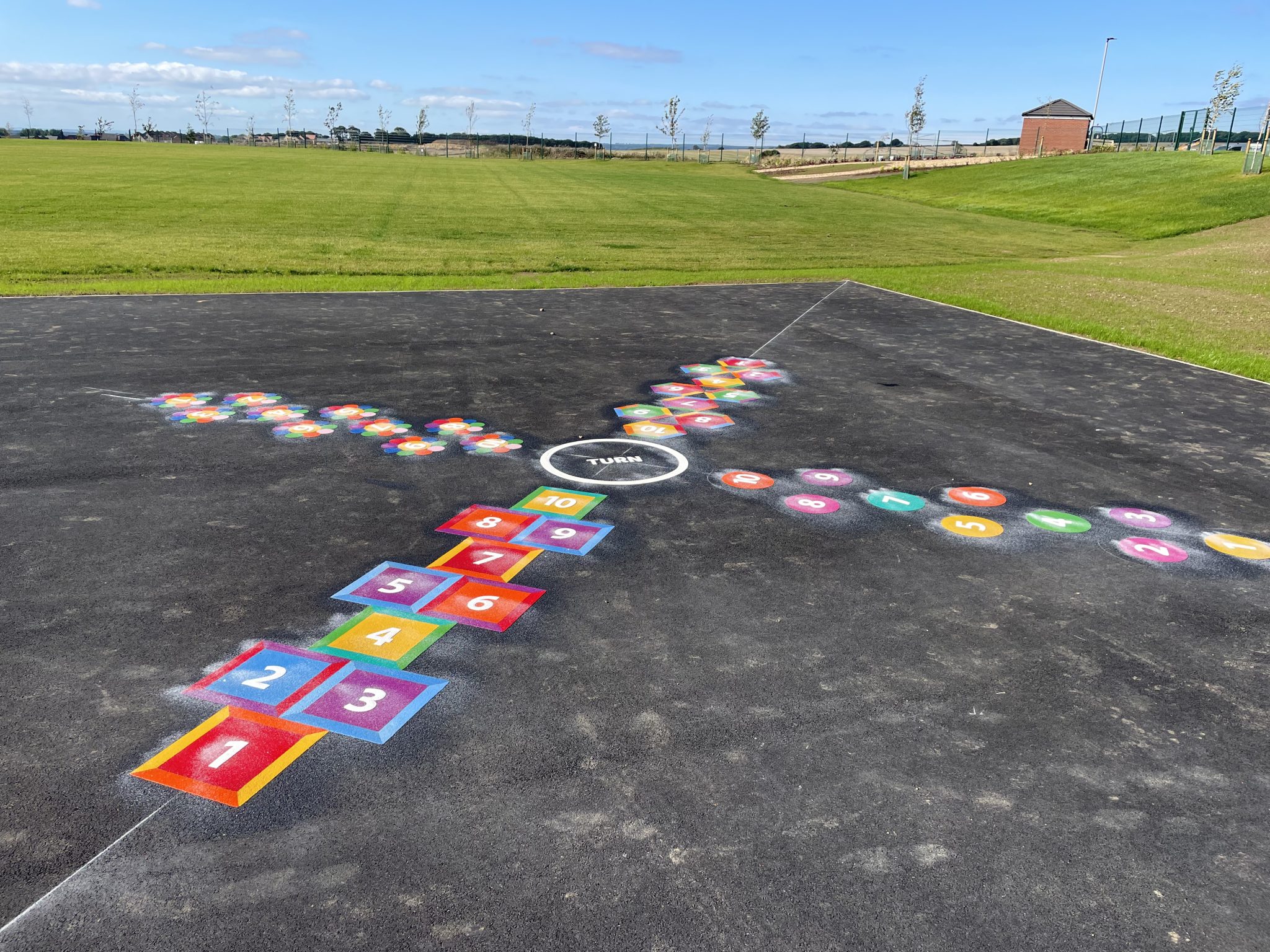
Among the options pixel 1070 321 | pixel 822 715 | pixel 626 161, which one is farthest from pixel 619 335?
pixel 626 161

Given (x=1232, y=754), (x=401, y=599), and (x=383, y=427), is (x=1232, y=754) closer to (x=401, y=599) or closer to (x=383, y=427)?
(x=401, y=599)

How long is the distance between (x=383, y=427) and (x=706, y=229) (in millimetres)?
25127

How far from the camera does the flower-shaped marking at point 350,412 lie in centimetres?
843

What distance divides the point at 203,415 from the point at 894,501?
6.40 m

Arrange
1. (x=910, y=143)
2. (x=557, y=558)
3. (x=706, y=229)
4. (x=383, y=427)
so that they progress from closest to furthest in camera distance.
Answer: (x=557, y=558)
(x=383, y=427)
(x=706, y=229)
(x=910, y=143)

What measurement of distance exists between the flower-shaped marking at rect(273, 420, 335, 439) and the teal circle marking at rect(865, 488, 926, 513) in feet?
15.7

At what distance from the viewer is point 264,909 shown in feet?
9.61

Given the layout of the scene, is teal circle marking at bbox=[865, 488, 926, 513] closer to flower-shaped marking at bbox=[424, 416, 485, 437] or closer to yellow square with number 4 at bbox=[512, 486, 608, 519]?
yellow square with number 4 at bbox=[512, 486, 608, 519]

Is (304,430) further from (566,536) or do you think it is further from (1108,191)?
(1108,191)

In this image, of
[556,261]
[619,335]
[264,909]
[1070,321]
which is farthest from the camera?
[556,261]

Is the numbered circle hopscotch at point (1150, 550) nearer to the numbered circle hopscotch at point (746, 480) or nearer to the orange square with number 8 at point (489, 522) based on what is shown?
the numbered circle hopscotch at point (746, 480)

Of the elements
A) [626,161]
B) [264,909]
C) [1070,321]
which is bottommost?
[264,909]

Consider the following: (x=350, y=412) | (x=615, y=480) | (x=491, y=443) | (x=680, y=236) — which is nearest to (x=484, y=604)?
(x=615, y=480)

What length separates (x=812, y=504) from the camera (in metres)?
6.56
